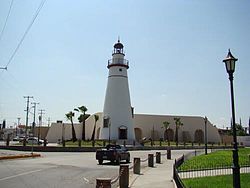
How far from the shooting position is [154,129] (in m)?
74.7

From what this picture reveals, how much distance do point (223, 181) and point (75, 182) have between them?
6027 mm

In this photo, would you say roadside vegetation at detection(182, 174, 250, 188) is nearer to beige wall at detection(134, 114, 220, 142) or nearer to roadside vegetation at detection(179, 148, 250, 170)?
roadside vegetation at detection(179, 148, 250, 170)

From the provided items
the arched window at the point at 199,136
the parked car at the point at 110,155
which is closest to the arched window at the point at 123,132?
the arched window at the point at 199,136

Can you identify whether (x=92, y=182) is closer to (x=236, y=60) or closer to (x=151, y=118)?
(x=236, y=60)

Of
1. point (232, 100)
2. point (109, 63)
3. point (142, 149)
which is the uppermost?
point (109, 63)

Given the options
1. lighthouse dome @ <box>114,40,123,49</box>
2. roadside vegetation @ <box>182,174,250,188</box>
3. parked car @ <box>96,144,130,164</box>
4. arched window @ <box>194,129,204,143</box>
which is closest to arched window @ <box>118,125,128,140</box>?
lighthouse dome @ <box>114,40,123,49</box>

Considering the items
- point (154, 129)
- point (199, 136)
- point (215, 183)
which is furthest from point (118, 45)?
point (215, 183)

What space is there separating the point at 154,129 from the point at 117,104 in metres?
19.7

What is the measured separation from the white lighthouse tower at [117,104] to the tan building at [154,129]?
14552 mm

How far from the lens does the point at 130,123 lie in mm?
59312

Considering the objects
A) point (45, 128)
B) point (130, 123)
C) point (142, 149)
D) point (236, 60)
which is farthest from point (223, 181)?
point (45, 128)

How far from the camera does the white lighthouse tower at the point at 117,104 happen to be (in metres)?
57.8

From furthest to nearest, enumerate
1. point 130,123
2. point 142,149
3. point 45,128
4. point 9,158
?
point 45,128 < point 130,123 < point 142,149 < point 9,158

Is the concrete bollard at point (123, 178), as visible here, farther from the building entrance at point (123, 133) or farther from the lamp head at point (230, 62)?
the building entrance at point (123, 133)
